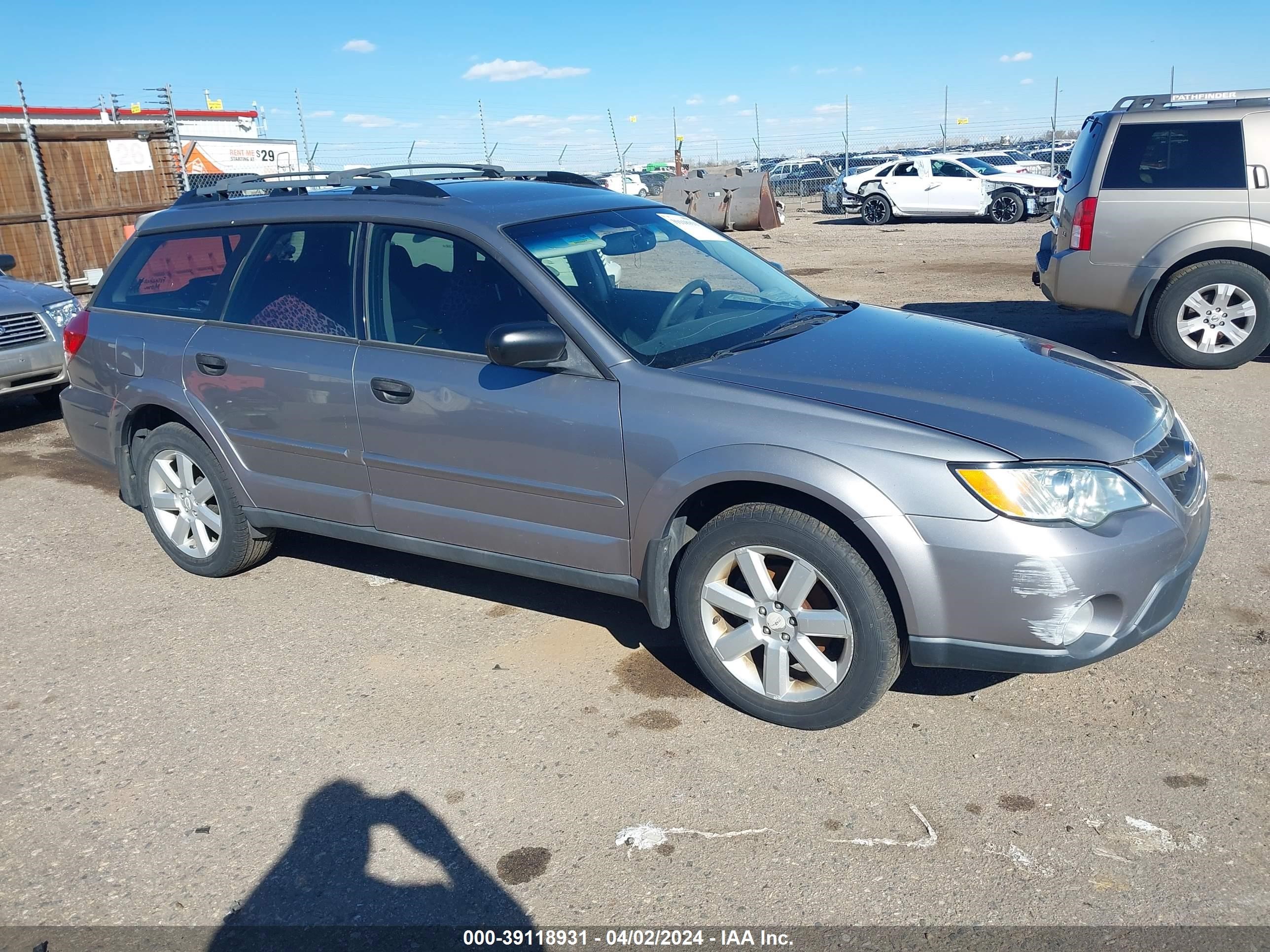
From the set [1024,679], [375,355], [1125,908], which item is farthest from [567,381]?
[1125,908]

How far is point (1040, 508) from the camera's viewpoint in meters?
3.06

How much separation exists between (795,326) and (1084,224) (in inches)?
202

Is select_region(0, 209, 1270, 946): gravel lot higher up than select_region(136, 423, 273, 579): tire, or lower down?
lower down

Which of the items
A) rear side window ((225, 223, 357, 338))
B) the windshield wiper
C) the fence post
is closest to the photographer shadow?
the windshield wiper

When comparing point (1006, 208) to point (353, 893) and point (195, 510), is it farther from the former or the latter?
point (353, 893)

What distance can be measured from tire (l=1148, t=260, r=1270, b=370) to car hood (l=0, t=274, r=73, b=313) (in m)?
8.81

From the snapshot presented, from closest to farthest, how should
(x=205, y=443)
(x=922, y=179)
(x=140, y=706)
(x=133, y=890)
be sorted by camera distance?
1. (x=133, y=890)
2. (x=140, y=706)
3. (x=205, y=443)
4. (x=922, y=179)

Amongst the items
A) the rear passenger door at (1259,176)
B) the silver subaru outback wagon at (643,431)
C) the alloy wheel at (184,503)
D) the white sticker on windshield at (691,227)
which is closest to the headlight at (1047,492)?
the silver subaru outback wagon at (643,431)

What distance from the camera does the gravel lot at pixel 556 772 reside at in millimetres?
2818

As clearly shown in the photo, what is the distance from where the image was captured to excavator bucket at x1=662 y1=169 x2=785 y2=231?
2214 cm

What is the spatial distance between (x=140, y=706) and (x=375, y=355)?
159cm

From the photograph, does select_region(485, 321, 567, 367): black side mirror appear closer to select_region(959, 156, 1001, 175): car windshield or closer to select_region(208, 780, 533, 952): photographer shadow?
select_region(208, 780, 533, 952): photographer shadow

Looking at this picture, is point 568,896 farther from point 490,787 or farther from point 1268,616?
point 1268,616

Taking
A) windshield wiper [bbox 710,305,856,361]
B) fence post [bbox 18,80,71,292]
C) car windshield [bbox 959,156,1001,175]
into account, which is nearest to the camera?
windshield wiper [bbox 710,305,856,361]
